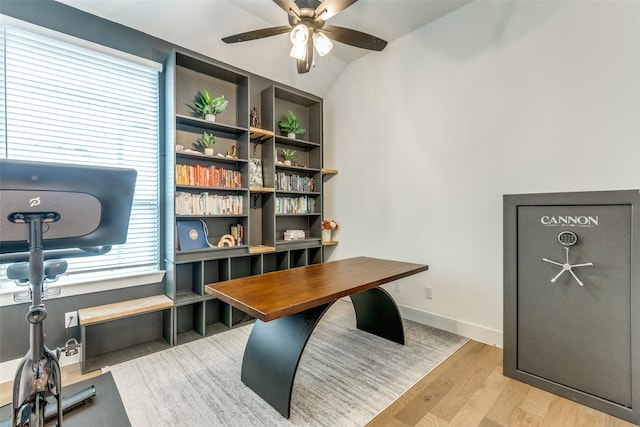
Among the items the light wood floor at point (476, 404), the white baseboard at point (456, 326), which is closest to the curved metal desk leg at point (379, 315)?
the light wood floor at point (476, 404)

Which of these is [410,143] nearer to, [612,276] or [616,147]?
[616,147]

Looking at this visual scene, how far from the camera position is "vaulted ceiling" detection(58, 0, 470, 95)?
8.31 feet

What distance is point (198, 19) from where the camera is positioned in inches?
108

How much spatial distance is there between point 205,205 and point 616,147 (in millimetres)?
3453

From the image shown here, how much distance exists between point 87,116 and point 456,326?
3.86 metres

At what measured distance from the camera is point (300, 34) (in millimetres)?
Result: 2004

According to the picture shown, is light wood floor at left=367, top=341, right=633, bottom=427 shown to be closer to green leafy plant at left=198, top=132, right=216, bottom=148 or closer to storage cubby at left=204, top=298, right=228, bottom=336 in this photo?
storage cubby at left=204, top=298, right=228, bottom=336

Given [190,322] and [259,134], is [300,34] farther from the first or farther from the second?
[190,322]

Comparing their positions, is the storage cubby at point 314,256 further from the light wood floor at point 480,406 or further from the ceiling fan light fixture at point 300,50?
the ceiling fan light fixture at point 300,50

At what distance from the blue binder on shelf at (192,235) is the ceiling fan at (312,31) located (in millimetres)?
1736

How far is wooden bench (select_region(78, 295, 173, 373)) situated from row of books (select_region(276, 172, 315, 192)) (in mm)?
1797

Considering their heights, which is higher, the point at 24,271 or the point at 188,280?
the point at 24,271

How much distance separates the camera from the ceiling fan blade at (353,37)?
2.15 m

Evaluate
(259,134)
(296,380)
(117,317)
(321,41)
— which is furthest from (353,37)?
(117,317)
